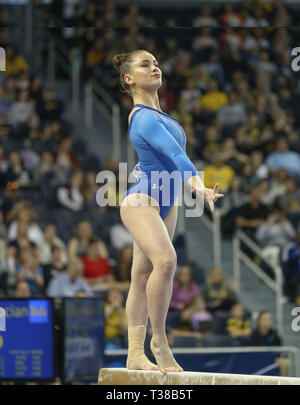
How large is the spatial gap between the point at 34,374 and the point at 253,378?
9.38 feet

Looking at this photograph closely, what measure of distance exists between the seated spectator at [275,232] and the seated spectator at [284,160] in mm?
1312

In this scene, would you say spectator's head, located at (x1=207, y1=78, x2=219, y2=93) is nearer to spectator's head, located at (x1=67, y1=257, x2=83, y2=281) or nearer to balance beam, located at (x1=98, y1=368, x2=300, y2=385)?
spectator's head, located at (x1=67, y1=257, x2=83, y2=281)

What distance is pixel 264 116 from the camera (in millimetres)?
13195

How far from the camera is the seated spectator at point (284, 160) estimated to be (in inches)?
469

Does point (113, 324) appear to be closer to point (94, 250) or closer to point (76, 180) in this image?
point (94, 250)

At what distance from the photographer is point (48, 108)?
493 inches

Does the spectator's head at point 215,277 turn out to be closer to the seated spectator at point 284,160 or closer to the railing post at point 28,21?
the seated spectator at point 284,160

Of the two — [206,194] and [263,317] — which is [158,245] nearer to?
[206,194]

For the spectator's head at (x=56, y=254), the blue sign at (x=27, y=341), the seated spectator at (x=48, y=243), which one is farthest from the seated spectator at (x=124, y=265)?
the blue sign at (x=27, y=341)

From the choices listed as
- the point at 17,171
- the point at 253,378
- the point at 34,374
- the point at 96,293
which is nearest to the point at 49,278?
the point at 96,293

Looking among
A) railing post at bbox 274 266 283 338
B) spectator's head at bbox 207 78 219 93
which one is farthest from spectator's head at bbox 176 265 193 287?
spectator's head at bbox 207 78 219 93

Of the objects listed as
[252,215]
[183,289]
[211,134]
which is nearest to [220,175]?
[252,215]

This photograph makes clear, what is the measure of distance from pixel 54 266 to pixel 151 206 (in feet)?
16.4

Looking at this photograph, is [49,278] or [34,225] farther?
[34,225]
